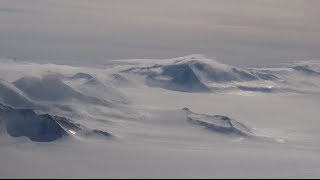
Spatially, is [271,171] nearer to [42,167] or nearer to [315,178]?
[315,178]

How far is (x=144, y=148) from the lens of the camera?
636 feet

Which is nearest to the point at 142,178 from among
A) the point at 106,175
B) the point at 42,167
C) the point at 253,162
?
the point at 106,175

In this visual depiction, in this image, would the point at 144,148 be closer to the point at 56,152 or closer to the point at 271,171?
the point at 56,152

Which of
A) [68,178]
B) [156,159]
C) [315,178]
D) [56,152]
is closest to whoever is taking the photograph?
[68,178]

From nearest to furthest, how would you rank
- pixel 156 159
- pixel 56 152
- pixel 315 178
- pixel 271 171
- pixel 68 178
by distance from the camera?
pixel 68 178, pixel 315 178, pixel 271 171, pixel 156 159, pixel 56 152

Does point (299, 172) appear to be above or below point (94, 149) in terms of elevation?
below

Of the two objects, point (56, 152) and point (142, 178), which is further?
point (56, 152)

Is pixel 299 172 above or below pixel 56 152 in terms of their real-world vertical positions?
below

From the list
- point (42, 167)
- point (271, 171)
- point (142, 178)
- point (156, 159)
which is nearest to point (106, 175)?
point (142, 178)

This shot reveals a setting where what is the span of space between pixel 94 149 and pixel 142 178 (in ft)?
192

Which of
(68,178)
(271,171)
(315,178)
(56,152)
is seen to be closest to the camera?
(68,178)

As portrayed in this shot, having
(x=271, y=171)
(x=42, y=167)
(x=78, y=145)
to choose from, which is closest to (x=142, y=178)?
(x=42, y=167)

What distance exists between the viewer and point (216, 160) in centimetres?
17550

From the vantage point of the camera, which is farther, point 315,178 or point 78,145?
point 78,145
